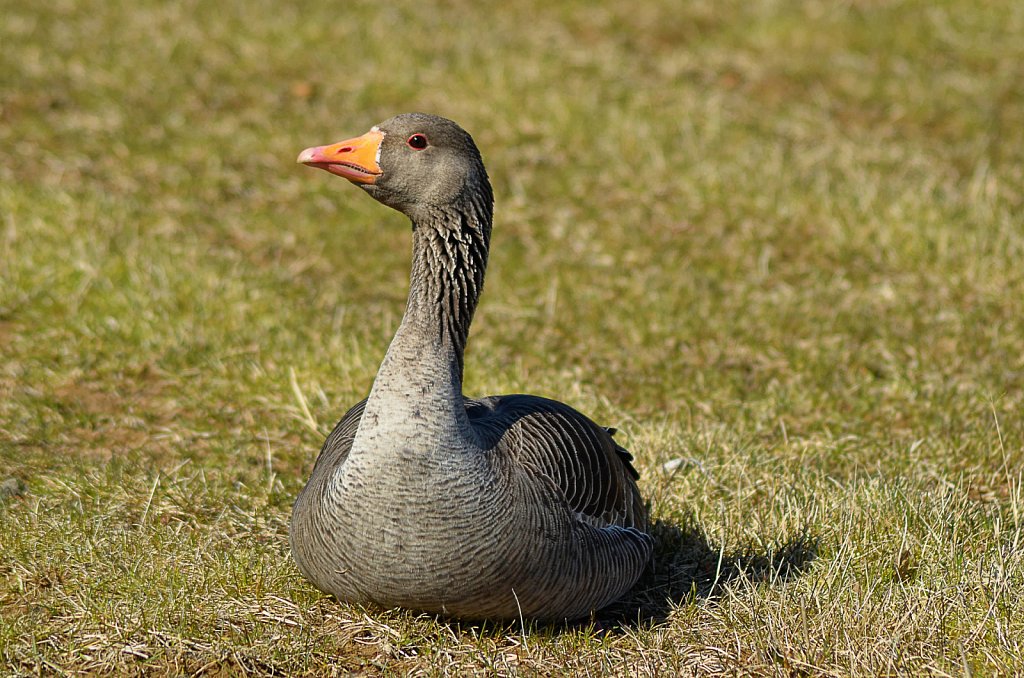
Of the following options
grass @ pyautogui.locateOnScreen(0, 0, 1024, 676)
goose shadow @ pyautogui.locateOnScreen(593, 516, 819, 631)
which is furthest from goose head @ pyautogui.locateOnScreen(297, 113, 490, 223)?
goose shadow @ pyautogui.locateOnScreen(593, 516, 819, 631)

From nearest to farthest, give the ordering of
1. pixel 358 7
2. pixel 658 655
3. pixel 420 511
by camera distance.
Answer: pixel 420 511, pixel 658 655, pixel 358 7

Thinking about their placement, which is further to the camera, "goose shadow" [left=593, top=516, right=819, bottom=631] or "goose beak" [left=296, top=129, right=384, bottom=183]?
"goose shadow" [left=593, top=516, right=819, bottom=631]

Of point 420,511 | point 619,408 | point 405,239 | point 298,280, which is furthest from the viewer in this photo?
point 405,239

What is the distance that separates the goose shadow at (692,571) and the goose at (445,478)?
0.77 ft

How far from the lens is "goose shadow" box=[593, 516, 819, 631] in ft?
15.6

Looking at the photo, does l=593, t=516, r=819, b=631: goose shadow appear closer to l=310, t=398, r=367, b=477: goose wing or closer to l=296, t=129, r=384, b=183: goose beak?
l=310, t=398, r=367, b=477: goose wing

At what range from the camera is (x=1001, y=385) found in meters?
6.73

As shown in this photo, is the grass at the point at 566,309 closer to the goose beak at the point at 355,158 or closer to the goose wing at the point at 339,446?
the goose wing at the point at 339,446

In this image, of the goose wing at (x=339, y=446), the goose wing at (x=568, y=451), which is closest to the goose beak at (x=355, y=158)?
the goose wing at (x=339, y=446)

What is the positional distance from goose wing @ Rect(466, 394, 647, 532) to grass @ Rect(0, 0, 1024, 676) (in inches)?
16.6

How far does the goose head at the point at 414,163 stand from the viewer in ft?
14.1

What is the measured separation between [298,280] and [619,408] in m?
2.50

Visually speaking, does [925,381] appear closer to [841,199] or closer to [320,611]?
[841,199]

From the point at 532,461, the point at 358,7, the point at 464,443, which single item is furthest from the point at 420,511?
the point at 358,7
